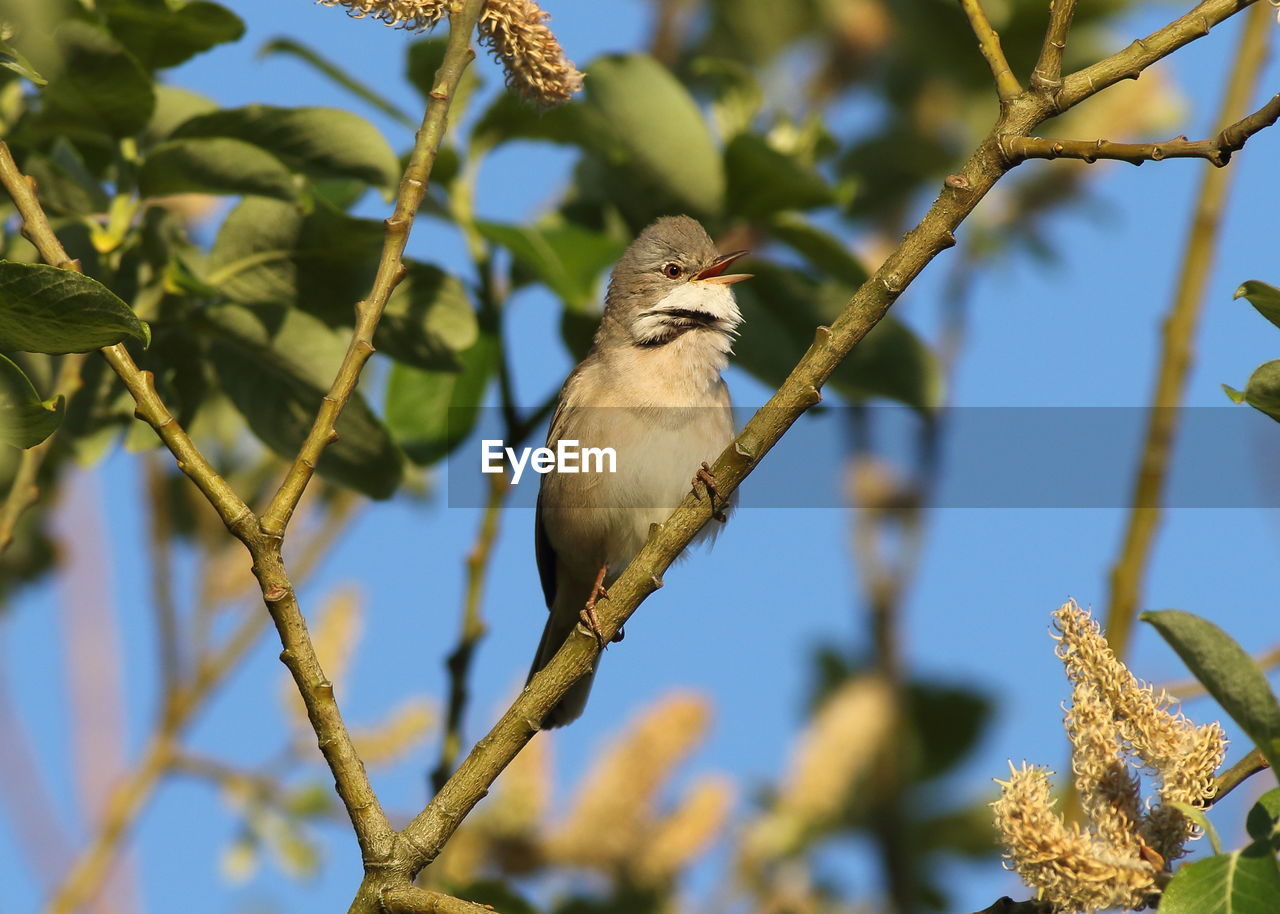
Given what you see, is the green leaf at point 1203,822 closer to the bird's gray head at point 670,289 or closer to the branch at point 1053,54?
the branch at point 1053,54

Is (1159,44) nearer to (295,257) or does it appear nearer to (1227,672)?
(1227,672)

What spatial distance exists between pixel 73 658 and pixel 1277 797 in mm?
4599

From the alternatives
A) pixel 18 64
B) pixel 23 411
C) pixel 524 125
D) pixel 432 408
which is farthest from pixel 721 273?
pixel 23 411

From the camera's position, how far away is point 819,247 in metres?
4.43

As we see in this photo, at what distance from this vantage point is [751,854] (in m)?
4.98

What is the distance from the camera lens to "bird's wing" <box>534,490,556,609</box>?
627cm

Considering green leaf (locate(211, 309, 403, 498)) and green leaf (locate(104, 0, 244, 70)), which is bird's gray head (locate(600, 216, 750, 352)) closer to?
green leaf (locate(211, 309, 403, 498))

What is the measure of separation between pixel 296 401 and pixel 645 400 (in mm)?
1778

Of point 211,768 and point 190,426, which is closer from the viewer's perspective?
point 190,426

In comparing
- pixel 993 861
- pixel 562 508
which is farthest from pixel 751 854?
pixel 562 508

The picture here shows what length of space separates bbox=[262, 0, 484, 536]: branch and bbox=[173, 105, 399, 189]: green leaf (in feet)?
2.60

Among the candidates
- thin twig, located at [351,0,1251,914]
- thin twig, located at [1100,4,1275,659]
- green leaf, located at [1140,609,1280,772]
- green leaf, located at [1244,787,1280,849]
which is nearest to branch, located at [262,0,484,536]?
thin twig, located at [351,0,1251,914]

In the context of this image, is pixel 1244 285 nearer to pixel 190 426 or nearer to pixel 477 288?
pixel 477 288

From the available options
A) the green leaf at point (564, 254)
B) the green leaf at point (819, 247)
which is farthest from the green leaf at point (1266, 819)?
the green leaf at point (564, 254)
